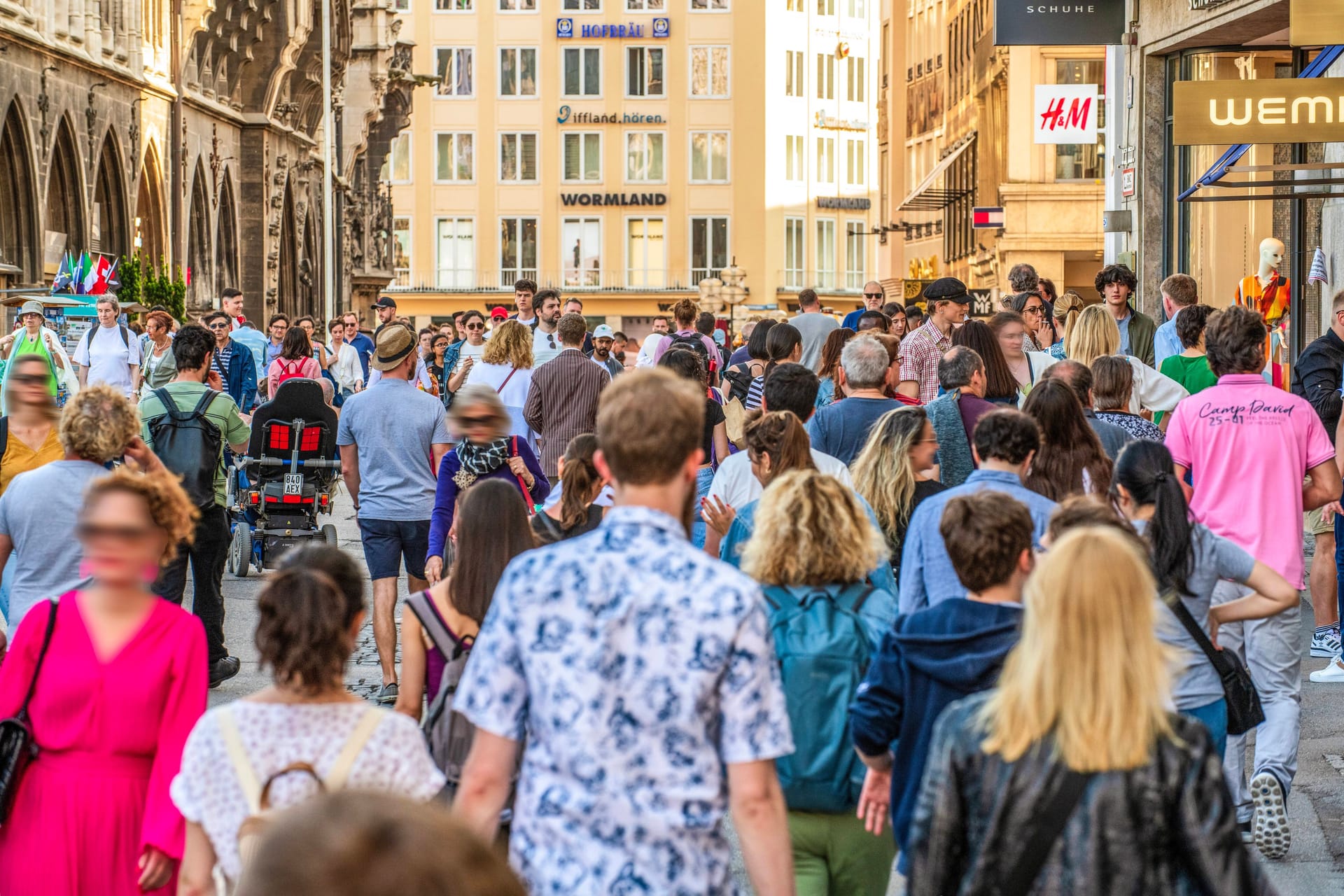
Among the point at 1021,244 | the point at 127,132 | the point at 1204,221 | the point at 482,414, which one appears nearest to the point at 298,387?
the point at 482,414

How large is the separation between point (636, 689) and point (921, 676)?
1.20 metres

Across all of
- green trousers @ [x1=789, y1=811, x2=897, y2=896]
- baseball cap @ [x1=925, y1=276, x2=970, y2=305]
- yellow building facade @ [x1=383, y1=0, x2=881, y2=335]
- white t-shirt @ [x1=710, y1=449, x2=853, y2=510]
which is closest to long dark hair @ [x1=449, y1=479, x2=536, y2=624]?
green trousers @ [x1=789, y1=811, x2=897, y2=896]

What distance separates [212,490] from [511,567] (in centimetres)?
681

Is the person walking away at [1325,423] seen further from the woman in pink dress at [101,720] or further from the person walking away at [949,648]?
the woman in pink dress at [101,720]

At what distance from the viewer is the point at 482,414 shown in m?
8.21

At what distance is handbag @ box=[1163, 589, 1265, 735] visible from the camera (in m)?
5.27

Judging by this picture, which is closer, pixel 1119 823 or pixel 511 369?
pixel 1119 823

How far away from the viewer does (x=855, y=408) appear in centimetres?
841

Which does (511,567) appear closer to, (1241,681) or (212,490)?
(1241,681)

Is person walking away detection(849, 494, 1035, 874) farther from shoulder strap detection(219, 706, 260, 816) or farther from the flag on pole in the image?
the flag on pole

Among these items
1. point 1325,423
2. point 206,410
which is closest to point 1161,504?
point 1325,423

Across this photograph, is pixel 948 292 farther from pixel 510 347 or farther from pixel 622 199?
pixel 622 199

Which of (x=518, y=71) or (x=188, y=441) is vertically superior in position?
(x=518, y=71)

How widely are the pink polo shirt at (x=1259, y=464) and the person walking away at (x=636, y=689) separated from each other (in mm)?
4226
